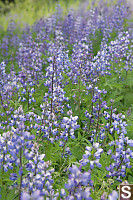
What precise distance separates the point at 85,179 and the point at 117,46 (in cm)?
374

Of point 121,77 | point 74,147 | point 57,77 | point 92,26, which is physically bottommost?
point 74,147

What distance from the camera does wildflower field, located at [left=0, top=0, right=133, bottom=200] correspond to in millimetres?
2127

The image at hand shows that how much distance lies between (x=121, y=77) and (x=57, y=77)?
160cm

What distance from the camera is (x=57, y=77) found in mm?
3992

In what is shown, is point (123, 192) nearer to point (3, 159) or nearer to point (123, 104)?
point (3, 159)

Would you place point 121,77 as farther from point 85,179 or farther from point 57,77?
point 85,179

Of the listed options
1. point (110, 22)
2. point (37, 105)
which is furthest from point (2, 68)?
point (110, 22)

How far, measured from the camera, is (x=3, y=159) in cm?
246

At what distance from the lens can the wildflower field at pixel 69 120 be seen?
2.13 m

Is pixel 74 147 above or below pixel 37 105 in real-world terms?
below

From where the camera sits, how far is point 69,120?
8.49 ft

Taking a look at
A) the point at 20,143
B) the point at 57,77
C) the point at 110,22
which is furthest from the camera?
the point at 110,22

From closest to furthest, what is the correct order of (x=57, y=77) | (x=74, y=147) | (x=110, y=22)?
(x=74, y=147), (x=57, y=77), (x=110, y=22)

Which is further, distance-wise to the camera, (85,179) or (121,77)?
(121,77)
